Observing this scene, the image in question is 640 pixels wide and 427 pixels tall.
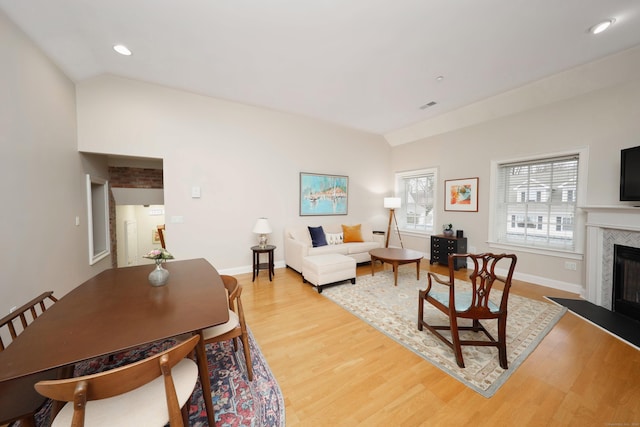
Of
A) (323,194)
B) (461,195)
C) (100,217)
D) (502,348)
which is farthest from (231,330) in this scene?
(461,195)

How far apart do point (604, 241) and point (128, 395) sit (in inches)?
193

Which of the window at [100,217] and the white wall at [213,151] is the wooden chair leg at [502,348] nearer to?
the white wall at [213,151]

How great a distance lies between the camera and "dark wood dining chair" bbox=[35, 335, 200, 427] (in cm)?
78

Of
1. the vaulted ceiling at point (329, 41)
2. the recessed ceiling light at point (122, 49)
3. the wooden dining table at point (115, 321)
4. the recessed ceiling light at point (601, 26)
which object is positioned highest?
the recessed ceiling light at point (122, 49)

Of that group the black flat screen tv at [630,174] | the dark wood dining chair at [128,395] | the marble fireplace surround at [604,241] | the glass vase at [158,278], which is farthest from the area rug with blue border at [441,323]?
the glass vase at [158,278]

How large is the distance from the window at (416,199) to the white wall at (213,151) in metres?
1.88

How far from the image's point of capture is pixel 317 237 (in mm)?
4629

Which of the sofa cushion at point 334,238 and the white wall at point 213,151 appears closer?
the white wall at point 213,151

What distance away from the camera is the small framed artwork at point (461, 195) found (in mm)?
4559

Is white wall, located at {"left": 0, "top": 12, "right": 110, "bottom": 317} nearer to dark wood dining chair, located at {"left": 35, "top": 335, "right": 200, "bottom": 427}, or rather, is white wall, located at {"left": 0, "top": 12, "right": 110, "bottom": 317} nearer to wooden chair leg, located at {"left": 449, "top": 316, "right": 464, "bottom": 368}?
dark wood dining chair, located at {"left": 35, "top": 335, "right": 200, "bottom": 427}

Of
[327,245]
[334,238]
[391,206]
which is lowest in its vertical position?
[327,245]

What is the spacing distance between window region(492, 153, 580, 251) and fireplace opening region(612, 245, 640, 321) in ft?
2.12

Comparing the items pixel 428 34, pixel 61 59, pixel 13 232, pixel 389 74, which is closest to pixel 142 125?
pixel 61 59

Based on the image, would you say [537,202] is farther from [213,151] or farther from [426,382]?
[213,151]
